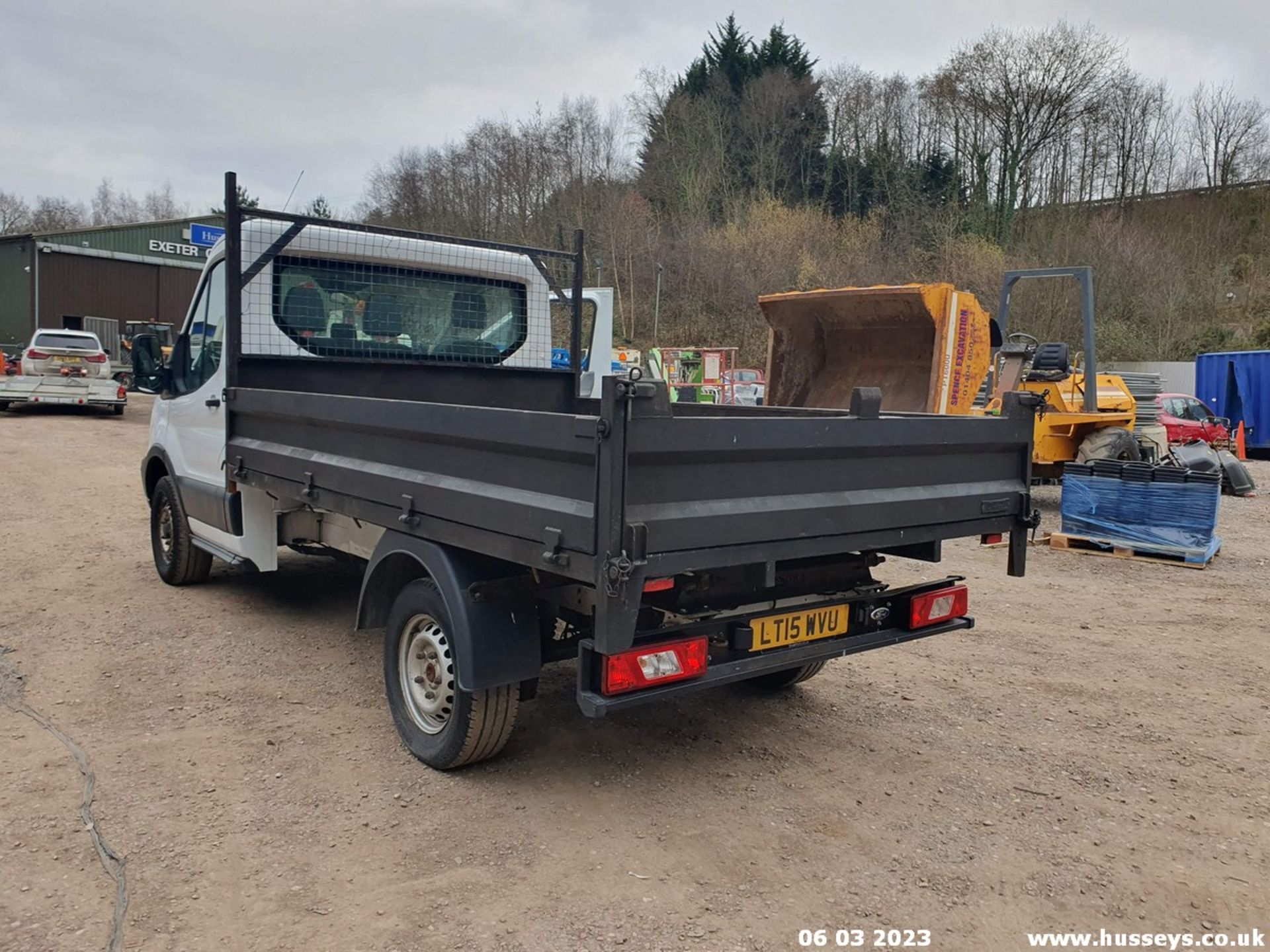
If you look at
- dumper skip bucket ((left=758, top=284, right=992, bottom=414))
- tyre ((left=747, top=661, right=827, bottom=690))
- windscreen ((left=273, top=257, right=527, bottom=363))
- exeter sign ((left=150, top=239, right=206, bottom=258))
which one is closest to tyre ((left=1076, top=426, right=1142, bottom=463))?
dumper skip bucket ((left=758, top=284, right=992, bottom=414))

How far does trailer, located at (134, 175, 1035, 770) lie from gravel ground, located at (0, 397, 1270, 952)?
38cm

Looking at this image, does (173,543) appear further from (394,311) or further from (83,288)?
(83,288)

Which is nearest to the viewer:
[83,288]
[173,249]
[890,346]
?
[890,346]

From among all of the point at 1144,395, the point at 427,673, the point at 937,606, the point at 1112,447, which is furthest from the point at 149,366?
the point at 1144,395

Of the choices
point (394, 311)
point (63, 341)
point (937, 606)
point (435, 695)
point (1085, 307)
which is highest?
point (1085, 307)

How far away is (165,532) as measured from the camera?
249 inches

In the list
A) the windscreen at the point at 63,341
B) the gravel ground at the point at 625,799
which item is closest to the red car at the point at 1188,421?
the gravel ground at the point at 625,799

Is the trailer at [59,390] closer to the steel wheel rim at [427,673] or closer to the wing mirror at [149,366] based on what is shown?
the wing mirror at [149,366]

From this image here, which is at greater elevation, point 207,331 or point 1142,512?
point 207,331

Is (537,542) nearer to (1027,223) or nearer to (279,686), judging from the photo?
(279,686)

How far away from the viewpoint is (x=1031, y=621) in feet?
20.7

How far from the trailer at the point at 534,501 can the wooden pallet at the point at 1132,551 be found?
524 cm

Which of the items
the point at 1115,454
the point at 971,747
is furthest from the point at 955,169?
the point at 971,747

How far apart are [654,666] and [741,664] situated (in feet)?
1.29
